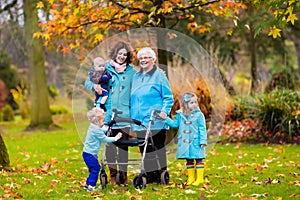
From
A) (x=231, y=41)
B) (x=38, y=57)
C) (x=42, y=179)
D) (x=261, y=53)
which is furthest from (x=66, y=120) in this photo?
(x=42, y=179)

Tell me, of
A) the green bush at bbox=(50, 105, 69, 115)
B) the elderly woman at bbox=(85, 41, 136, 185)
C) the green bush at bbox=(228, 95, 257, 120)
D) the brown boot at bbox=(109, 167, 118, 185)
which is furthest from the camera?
the green bush at bbox=(50, 105, 69, 115)

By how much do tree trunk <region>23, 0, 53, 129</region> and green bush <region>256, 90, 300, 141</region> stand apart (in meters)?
8.05

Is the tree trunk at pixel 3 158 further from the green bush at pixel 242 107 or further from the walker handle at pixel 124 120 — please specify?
the green bush at pixel 242 107

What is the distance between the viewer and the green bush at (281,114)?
10398mm

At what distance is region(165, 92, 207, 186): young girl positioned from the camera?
6258mm

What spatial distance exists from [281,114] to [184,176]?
4.16m

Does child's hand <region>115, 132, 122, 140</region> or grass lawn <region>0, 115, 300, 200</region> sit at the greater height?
child's hand <region>115, 132, 122, 140</region>

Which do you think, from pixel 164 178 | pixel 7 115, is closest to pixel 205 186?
pixel 164 178

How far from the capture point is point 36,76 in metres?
16.5

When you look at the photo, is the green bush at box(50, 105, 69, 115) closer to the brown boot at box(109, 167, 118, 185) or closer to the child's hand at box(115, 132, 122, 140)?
the brown boot at box(109, 167, 118, 185)

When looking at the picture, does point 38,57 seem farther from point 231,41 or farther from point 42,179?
point 42,179

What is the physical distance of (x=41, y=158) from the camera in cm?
957

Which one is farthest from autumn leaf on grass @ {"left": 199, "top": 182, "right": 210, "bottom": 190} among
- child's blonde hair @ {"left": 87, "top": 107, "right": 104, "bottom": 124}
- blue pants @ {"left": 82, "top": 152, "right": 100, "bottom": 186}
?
child's blonde hair @ {"left": 87, "top": 107, "right": 104, "bottom": 124}

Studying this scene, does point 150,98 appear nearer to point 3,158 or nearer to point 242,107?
point 3,158
